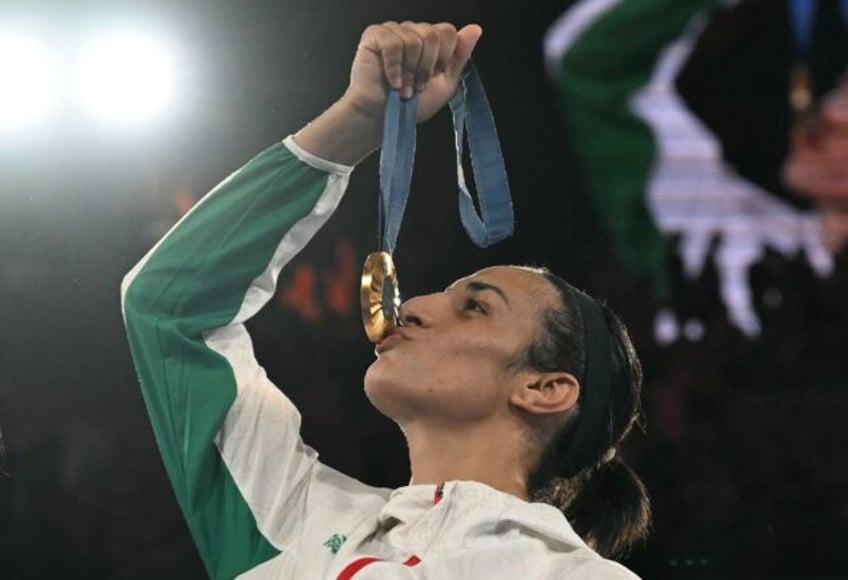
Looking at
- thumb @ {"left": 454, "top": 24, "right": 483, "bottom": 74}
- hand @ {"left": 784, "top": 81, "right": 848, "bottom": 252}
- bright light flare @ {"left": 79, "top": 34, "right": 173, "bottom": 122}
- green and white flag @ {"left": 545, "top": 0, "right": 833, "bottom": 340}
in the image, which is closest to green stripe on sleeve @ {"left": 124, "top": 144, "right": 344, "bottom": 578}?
thumb @ {"left": 454, "top": 24, "right": 483, "bottom": 74}

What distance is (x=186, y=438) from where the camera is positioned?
2.21 metres

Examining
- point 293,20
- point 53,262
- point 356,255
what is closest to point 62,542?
point 53,262

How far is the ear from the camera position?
7.23 ft

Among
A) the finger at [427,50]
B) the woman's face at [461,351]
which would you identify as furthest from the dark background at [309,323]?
the finger at [427,50]

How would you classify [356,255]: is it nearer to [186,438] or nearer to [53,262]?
[53,262]

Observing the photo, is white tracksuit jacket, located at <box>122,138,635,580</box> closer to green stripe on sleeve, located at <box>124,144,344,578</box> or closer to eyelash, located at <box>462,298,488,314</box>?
green stripe on sleeve, located at <box>124,144,344,578</box>

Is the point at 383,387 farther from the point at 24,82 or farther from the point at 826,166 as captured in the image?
the point at 826,166

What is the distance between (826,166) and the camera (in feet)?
13.3

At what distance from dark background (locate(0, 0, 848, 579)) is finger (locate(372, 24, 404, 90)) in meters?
1.62

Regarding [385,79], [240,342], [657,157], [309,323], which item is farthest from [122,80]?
[385,79]

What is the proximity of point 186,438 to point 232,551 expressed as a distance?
6.7 inches

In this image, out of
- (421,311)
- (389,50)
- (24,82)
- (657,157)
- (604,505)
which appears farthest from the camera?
(657,157)

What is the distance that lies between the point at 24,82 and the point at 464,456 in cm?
205

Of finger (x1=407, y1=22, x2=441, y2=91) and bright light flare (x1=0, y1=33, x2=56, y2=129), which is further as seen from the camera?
bright light flare (x1=0, y1=33, x2=56, y2=129)
